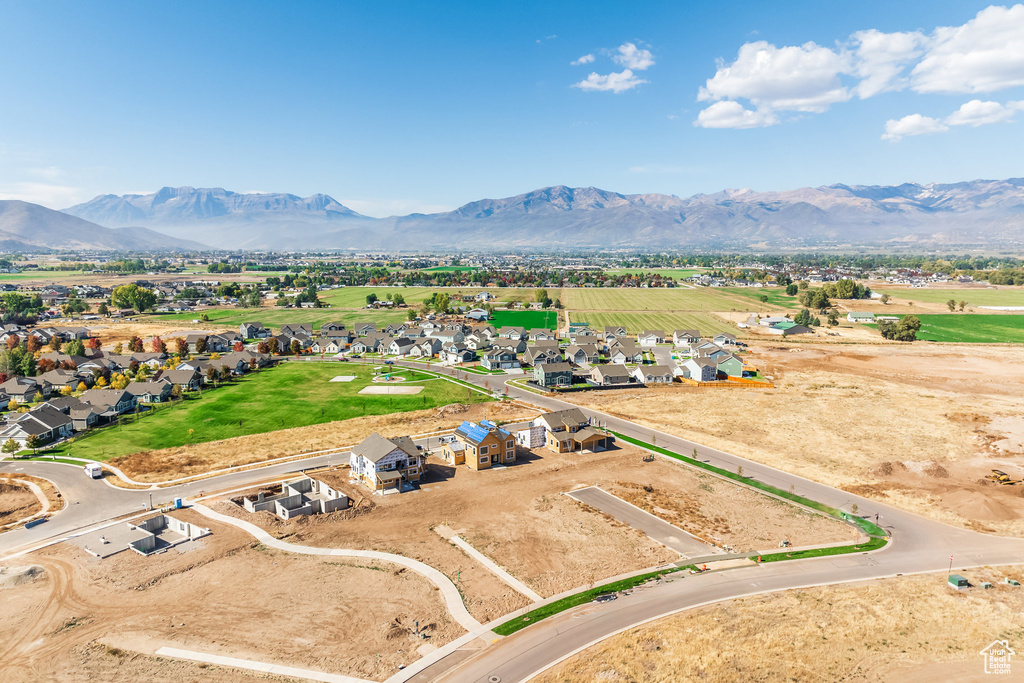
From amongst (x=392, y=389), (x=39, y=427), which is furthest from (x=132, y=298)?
(x=392, y=389)

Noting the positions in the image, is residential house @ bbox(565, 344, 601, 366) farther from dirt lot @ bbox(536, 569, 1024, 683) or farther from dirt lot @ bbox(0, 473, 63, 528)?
dirt lot @ bbox(0, 473, 63, 528)

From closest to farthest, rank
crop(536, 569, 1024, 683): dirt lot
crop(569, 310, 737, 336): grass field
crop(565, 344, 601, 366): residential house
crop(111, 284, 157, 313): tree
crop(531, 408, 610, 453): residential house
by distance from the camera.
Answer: crop(536, 569, 1024, 683): dirt lot → crop(531, 408, 610, 453): residential house → crop(565, 344, 601, 366): residential house → crop(569, 310, 737, 336): grass field → crop(111, 284, 157, 313): tree

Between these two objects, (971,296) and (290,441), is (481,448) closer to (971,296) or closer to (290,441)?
(290,441)

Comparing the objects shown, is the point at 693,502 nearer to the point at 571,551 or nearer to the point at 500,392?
the point at 571,551

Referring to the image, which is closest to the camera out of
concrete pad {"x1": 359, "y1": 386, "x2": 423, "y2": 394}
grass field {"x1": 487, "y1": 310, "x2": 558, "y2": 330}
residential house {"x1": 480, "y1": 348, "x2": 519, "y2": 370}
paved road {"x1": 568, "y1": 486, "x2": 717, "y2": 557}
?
paved road {"x1": 568, "y1": 486, "x2": 717, "y2": 557}

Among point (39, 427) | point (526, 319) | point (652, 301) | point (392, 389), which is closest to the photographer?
point (39, 427)

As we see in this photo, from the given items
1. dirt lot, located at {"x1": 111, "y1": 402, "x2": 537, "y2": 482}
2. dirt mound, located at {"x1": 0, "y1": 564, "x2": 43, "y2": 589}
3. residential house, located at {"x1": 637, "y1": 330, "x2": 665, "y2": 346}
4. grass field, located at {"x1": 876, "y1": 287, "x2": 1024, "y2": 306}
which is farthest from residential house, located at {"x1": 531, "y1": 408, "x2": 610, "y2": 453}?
grass field, located at {"x1": 876, "y1": 287, "x2": 1024, "y2": 306}
